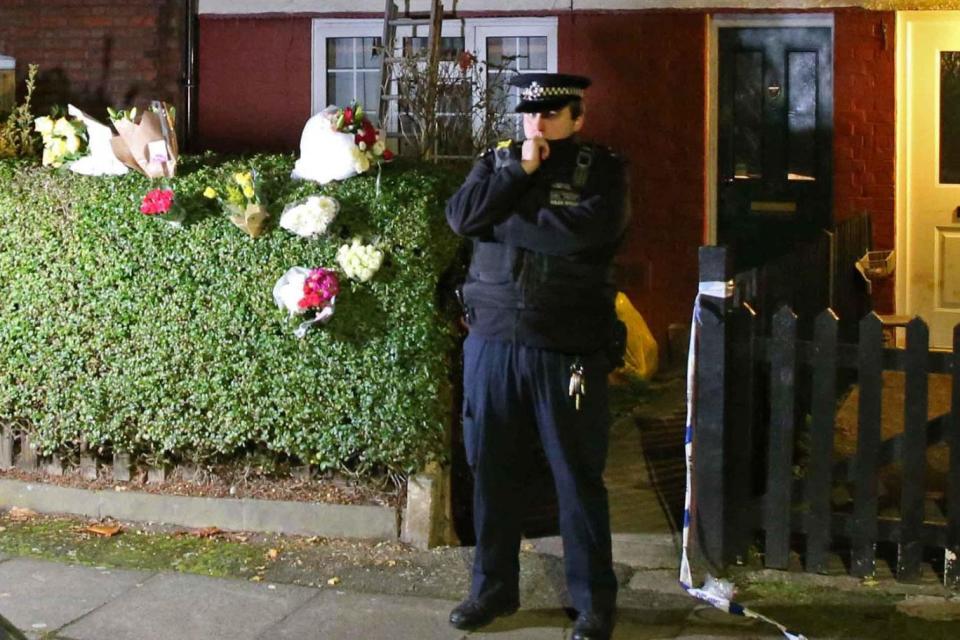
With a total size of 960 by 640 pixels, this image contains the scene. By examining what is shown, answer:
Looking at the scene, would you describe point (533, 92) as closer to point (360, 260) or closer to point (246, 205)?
point (360, 260)

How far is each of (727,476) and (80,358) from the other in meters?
→ 3.06

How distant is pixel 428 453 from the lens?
225 inches

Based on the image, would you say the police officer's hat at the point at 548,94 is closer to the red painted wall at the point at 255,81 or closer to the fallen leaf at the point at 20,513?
the fallen leaf at the point at 20,513

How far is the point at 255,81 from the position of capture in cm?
955

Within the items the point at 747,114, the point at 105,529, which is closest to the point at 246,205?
the point at 105,529

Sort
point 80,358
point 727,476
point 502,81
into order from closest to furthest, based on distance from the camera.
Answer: point 727,476, point 80,358, point 502,81

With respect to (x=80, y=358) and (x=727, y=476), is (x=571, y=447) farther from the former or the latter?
(x=80, y=358)

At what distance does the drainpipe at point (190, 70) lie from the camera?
9539 millimetres

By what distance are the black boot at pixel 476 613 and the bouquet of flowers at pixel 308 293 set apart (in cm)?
148

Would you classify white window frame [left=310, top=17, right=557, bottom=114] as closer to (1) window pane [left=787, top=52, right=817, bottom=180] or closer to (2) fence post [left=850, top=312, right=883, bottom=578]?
(1) window pane [left=787, top=52, right=817, bottom=180]

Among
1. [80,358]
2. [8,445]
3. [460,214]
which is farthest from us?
[8,445]

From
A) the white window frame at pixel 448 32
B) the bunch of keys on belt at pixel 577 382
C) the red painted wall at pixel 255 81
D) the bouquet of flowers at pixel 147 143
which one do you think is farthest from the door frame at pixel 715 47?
the bunch of keys on belt at pixel 577 382

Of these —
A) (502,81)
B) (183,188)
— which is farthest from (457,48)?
(183,188)

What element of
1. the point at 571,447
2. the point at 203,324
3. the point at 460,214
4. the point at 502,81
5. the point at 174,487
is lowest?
the point at 174,487
